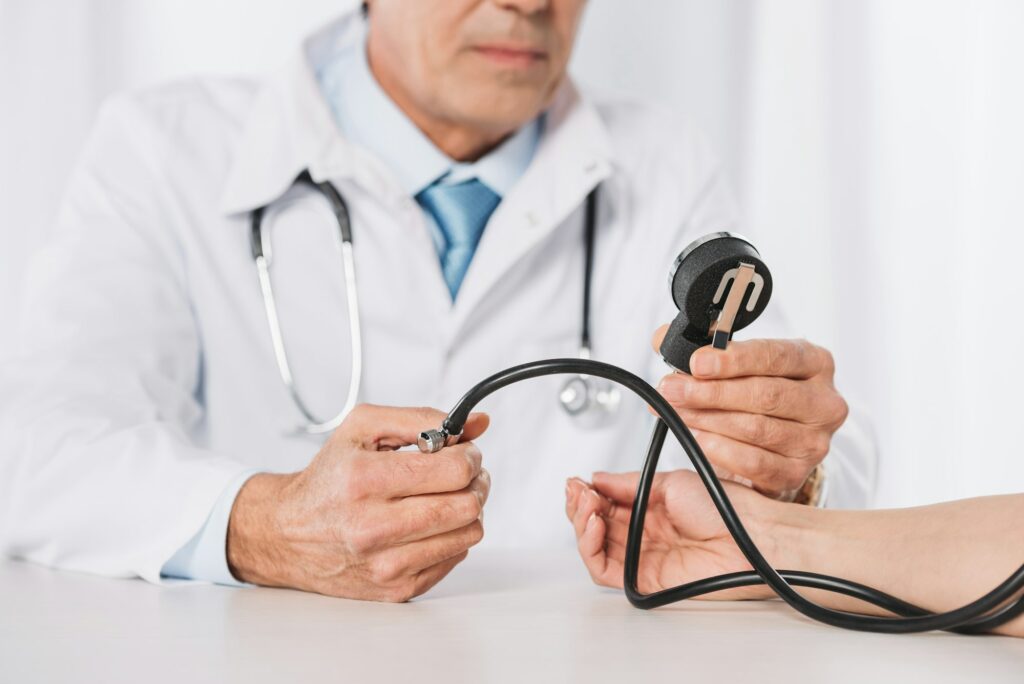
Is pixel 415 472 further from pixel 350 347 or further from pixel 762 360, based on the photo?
Answer: pixel 350 347

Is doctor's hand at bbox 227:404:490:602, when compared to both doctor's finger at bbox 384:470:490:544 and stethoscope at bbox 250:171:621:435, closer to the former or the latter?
doctor's finger at bbox 384:470:490:544

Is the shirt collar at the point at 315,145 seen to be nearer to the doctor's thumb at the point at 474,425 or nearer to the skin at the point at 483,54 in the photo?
the skin at the point at 483,54

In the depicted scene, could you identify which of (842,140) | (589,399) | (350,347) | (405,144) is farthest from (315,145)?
(842,140)

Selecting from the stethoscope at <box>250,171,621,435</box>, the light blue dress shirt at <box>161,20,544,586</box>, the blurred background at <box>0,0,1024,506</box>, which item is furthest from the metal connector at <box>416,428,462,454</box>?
the blurred background at <box>0,0,1024,506</box>

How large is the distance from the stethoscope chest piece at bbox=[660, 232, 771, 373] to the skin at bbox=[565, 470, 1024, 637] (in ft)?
0.46

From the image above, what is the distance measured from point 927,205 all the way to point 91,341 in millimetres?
1451

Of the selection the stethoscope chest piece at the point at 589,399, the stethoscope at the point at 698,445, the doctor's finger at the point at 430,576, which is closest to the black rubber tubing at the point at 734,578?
the stethoscope at the point at 698,445

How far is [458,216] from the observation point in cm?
135

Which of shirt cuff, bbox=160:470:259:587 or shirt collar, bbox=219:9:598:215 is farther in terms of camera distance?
shirt collar, bbox=219:9:598:215

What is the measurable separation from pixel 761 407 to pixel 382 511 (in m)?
0.29

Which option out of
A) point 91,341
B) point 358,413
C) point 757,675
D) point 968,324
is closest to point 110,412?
point 91,341

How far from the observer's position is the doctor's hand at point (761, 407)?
30.7 inches

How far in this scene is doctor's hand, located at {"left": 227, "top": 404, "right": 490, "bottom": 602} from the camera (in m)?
0.74

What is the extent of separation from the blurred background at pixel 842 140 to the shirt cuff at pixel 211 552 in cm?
120
